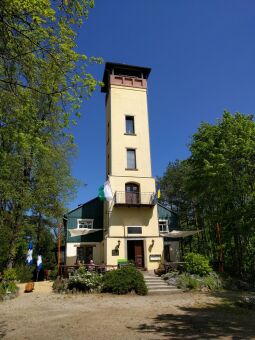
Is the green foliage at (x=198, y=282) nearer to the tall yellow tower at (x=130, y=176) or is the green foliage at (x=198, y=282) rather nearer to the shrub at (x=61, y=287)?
the tall yellow tower at (x=130, y=176)

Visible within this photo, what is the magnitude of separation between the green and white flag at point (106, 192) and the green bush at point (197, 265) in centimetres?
713

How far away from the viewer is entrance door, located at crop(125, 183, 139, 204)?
77.8 feet

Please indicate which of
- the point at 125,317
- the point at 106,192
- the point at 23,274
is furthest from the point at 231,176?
the point at 23,274

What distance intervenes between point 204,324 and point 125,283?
723 centimetres

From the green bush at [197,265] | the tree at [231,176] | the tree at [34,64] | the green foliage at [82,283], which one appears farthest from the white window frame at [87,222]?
the tree at [34,64]

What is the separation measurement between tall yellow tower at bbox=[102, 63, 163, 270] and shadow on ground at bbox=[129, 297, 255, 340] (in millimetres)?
A: 10591

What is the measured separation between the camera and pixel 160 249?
2262 centimetres

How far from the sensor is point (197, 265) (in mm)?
18375

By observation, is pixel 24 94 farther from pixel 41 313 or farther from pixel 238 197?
pixel 238 197

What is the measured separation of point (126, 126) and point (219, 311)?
700 inches

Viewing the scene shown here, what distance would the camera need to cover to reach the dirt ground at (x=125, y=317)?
7.87 metres

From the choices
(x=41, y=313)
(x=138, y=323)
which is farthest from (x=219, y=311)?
(x=41, y=313)

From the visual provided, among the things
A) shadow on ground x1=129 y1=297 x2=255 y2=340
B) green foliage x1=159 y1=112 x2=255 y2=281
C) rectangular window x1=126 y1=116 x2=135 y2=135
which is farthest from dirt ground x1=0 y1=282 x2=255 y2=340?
rectangular window x1=126 y1=116 x2=135 y2=135

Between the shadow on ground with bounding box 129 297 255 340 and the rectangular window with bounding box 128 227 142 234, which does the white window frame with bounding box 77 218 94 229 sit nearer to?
the rectangular window with bounding box 128 227 142 234
